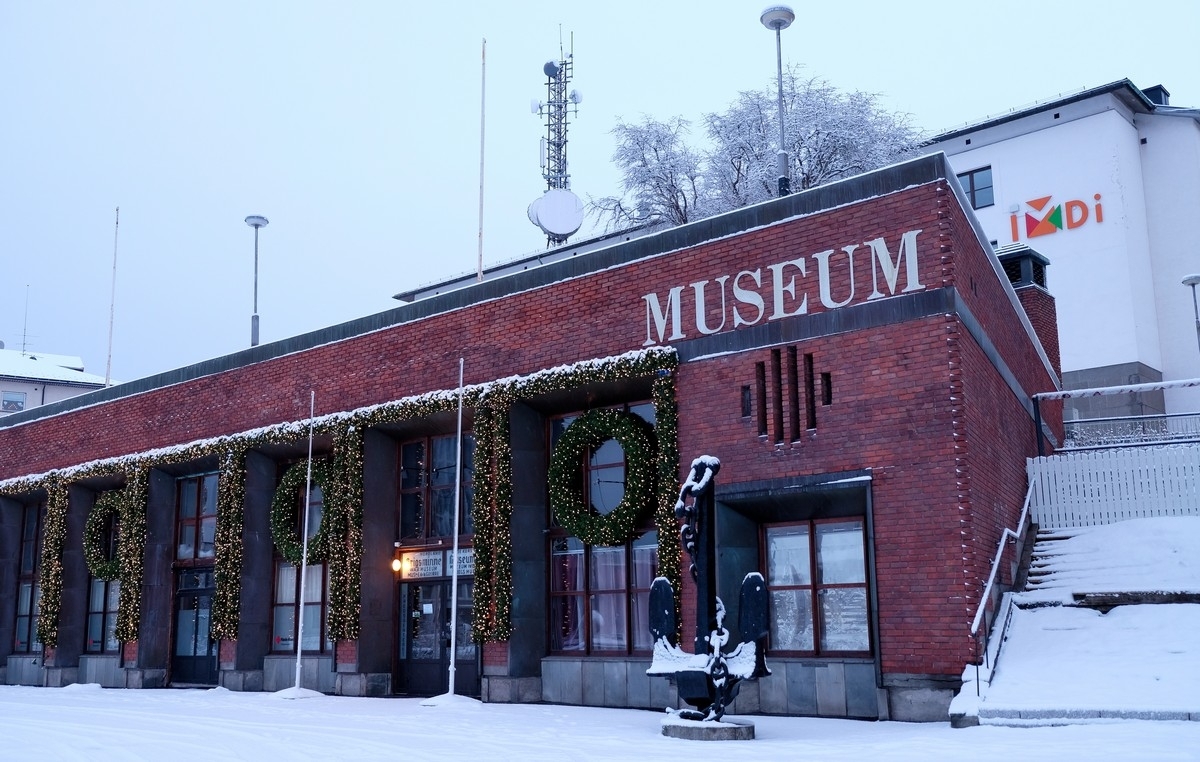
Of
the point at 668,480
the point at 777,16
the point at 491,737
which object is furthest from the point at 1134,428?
the point at 491,737

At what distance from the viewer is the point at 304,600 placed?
67.8 ft

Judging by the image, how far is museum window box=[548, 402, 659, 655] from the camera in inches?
626

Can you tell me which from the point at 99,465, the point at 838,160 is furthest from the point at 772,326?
the point at 838,160

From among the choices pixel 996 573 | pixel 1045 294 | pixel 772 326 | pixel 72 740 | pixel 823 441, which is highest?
pixel 1045 294

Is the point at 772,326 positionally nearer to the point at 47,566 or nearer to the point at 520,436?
the point at 520,436

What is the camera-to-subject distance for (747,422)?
14.3 meters

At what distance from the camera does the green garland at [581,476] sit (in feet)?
50.9

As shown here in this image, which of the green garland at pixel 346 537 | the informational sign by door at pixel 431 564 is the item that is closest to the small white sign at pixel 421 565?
Answer: the informational sign by door at pixel 431 564

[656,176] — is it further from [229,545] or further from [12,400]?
[12,400]

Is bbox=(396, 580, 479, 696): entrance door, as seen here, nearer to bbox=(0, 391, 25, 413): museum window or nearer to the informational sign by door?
the informational sign by door

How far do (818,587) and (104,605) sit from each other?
59.3ft

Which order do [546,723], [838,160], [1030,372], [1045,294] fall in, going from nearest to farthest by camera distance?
[546,723], [1030,372], [1045,294], [838,160]

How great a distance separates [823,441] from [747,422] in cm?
114

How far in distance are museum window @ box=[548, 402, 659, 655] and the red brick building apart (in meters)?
0.05
